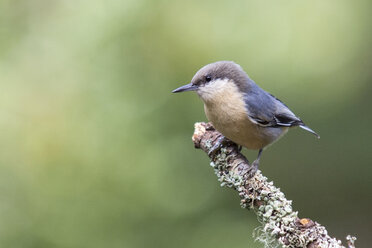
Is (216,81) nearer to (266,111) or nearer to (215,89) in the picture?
(215,89)

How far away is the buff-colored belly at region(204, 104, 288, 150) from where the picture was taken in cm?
347

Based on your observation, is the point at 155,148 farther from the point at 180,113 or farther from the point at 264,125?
the point at 264,125

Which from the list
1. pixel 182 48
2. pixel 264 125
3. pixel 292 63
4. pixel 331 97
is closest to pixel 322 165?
pixel 331 97

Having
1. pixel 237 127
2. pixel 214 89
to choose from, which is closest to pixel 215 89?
pixel 214 89

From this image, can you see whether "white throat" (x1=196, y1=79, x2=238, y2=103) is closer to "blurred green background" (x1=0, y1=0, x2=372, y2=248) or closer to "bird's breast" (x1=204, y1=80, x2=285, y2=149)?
"bird's breast" (x1=204, y1=80, x2=285, y2=149)

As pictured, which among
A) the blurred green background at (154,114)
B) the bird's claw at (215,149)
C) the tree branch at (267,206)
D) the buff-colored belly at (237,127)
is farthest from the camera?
the blurred green background at (154,114)

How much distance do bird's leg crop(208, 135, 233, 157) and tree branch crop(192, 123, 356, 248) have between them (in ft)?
0.08

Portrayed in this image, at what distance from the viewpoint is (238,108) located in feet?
11.8

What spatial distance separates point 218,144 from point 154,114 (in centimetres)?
101

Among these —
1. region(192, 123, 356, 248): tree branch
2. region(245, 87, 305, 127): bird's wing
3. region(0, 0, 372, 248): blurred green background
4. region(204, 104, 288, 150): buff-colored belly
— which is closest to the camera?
region(192, 123, 356, 248): tree branch

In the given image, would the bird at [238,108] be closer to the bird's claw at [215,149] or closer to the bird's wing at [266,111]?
the bird's wing at [266,111]

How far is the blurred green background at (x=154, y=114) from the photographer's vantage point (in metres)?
4.08

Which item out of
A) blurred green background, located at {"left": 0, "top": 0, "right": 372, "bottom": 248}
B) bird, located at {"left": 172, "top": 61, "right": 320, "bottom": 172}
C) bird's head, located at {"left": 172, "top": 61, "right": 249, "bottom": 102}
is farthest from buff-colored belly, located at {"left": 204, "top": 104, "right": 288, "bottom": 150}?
blurred green background, located at {"left": 0, "top": 0, "right": 372, "bottom": 248}

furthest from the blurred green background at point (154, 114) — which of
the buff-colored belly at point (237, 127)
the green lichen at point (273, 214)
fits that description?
the green lichen at point (273, 214)
